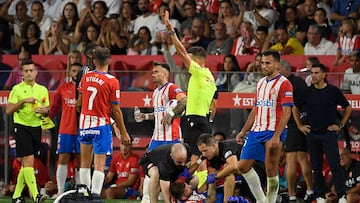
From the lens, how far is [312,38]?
19391mm

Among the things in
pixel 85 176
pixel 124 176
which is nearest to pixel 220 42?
pixel 124 176

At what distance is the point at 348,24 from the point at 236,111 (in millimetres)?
2728

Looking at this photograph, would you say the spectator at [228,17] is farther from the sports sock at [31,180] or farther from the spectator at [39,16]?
the sports sock at [31,180]

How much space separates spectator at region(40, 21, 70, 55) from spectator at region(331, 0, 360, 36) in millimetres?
5113

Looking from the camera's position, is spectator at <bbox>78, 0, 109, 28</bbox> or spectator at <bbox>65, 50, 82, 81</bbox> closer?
spectator at <bbox>65, 50, 82, 81</bbox>

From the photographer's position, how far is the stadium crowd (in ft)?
47.7

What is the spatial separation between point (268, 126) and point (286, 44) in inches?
220

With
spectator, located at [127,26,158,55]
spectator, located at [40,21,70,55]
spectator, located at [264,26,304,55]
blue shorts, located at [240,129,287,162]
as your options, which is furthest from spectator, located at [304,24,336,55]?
blue shorts, located at [240,129,287,162]

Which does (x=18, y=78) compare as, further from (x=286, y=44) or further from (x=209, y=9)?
(x=286, y=44)

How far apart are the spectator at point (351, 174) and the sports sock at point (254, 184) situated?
7.80ft

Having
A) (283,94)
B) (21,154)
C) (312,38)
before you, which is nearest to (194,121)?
(283,94)

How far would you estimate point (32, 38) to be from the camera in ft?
70.1

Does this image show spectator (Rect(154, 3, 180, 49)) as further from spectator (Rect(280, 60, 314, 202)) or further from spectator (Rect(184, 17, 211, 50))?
spectator (Rect(280, 60, 314, 202))

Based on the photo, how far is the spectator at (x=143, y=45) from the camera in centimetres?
2059
